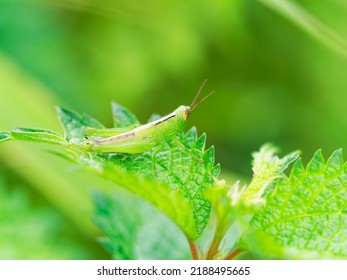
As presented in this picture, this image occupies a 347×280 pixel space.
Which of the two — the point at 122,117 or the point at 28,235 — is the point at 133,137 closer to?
the point at 122,117

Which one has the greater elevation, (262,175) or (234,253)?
(262,175)

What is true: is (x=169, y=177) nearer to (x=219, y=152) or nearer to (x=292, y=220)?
(x=292, y=220)

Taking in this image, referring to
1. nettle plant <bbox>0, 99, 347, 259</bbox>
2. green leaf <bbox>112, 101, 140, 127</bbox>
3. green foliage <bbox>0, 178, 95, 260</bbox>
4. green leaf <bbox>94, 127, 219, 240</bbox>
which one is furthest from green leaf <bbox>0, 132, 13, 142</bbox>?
green foliage <bbox>0, 178, 95, 260</bbox>

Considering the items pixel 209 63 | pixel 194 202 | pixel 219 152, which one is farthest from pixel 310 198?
pixel 209 63

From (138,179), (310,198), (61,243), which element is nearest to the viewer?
(138,179)

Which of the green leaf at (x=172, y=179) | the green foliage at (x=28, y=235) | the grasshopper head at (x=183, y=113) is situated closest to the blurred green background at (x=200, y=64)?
the green foliage at (x=28, y=235)

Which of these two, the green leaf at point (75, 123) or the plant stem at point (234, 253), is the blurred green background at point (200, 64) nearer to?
the green leaf at point (75, 123)

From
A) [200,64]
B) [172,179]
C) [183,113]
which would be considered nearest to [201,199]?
[172,179]

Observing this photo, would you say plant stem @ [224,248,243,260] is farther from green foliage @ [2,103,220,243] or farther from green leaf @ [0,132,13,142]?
green leaf @ [0,132,13,142]
